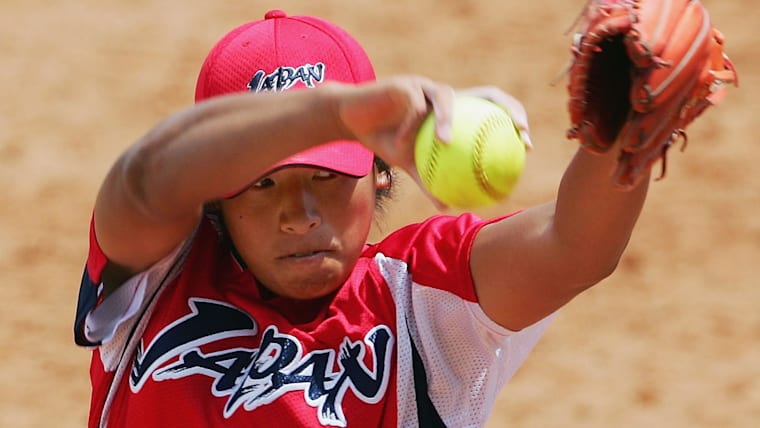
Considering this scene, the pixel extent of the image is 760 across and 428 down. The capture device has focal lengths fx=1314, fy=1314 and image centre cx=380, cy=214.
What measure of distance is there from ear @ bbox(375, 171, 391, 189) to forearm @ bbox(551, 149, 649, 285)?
0.56 m

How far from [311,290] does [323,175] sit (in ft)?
0.74

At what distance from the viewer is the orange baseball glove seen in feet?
6.33

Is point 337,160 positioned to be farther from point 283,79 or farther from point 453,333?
point 453,333

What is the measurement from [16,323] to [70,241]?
1.92 ft

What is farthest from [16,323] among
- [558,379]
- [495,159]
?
[495,159]

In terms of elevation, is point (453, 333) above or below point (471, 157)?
below

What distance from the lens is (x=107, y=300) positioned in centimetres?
239

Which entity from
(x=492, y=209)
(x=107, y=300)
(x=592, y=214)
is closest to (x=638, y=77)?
(x=592, y=214)

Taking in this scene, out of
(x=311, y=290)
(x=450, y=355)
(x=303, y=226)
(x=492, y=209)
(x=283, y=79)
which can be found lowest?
(x=492, y=209)

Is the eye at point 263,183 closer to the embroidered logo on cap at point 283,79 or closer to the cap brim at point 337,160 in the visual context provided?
the cap brim at point 337,160

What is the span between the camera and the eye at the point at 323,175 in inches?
94.3

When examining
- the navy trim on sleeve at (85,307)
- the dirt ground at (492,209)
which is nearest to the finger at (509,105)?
the navy trim on sleeve at (85,307)

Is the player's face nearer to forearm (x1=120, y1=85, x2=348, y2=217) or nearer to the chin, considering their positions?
the chin

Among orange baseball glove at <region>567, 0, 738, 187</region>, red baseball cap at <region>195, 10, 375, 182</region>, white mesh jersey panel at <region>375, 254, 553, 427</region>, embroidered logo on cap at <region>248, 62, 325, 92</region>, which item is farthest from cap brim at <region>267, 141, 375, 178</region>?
orange baseball glove at <region>567, 0, 738, 187</region>
